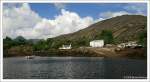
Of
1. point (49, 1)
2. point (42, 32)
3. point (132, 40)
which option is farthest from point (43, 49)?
point (132, 40)

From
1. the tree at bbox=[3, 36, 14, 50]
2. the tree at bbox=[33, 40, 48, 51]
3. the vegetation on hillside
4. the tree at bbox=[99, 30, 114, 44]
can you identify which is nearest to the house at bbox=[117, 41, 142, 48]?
the vegetation on hillside

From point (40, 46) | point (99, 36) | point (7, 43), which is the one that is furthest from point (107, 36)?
point (7, 43)

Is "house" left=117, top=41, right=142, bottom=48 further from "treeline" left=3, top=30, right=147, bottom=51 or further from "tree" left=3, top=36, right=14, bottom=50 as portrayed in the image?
"tree" left=3, top=36, right=14, bottom=50

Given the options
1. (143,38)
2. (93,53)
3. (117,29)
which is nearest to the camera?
(143,38)

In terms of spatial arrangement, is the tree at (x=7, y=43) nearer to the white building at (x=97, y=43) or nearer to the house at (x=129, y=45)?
the white building at (x=97, y=43)

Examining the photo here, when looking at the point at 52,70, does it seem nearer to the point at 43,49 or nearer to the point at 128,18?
the point at 43,49

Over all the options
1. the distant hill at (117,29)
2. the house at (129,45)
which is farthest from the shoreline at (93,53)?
the distant hill at (117,29)

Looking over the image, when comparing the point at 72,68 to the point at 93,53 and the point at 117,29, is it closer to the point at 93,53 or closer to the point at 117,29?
the point at 93,53
